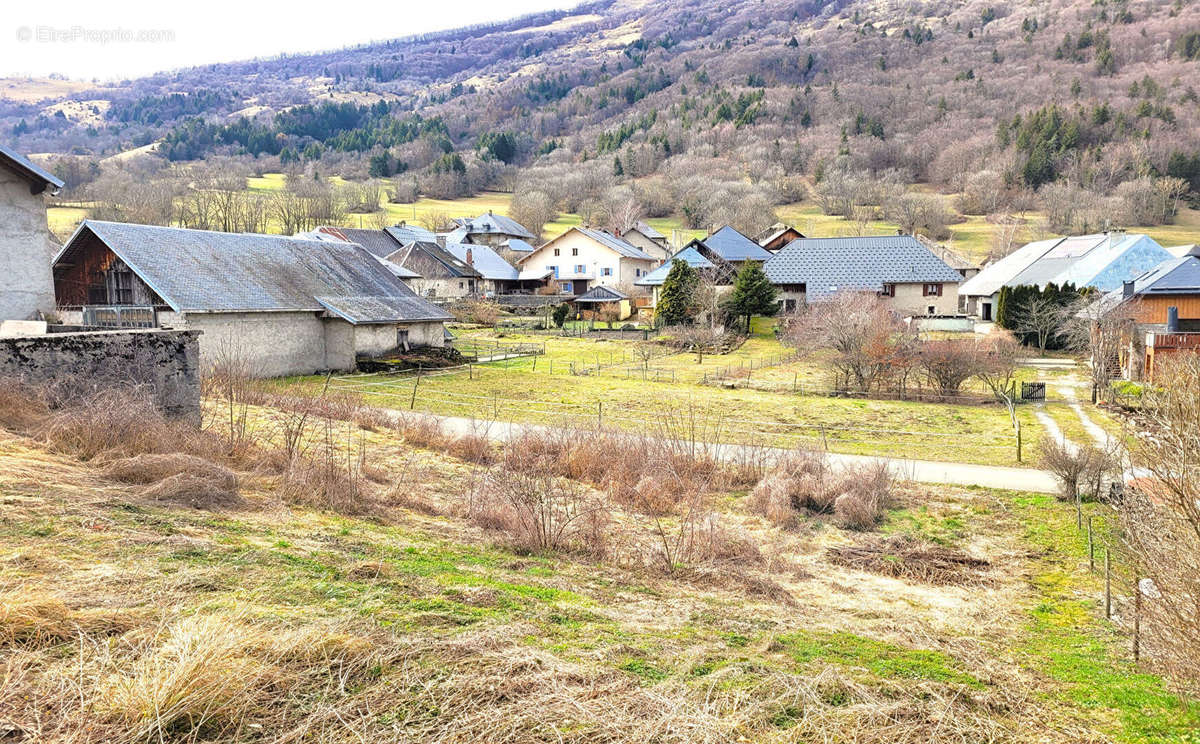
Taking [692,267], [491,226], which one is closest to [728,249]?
[692,267]

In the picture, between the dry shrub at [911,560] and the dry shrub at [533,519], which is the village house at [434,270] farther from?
the dry shrub at [911,560]

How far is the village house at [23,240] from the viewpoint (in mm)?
20359

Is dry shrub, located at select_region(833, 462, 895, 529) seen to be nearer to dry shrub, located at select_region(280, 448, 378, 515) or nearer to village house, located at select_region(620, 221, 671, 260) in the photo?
dry shrub, located at select_region(280, 448, 378, 515)

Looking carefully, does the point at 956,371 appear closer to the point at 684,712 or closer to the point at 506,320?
the point at 684,712

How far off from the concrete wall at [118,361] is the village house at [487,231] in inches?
2899

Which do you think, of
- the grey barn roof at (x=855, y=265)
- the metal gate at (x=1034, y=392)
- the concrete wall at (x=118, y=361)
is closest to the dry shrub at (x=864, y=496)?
the concrete wall at (x=118, y=361)

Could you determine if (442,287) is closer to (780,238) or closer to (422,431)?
(780,238)

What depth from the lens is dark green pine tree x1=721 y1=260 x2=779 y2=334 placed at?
46344mm

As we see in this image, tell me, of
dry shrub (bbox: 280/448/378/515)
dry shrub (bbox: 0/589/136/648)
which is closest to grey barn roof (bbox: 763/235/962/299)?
dry shrub (bbox: 280/448/378/515)

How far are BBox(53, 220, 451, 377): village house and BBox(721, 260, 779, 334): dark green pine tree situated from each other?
2054 centimetres

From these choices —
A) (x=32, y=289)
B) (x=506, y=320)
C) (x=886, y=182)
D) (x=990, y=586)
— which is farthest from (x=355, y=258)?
(x=886, y=182)

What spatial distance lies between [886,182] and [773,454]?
107 meters

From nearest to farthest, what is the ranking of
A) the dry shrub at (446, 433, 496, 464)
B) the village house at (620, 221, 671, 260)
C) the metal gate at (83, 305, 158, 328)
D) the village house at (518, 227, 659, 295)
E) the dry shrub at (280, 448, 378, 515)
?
the dry shrub at (280, 448, 378, 515) < the dry shrub at (446, 433, 496, 464) < the metal gate at (83, 305, 158, 328) < the village house at (518, 227, 659, 295) < the village house at (620, 221, 671, 260)

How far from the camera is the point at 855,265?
53.7m
